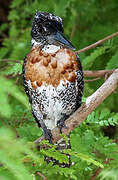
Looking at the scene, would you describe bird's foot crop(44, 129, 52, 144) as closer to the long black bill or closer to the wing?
the wing

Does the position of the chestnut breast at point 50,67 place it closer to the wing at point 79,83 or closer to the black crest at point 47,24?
the wing at point 79,83

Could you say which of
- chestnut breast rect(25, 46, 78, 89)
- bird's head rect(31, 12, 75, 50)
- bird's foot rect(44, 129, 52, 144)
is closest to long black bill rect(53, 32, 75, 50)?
bird's head rect(31, 12, 75, 50)

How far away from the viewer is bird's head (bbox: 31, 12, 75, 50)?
2.64 m

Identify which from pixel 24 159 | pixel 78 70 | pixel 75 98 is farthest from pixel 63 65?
pixel 24 159

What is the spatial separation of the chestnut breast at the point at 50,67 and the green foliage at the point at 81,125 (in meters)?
0.17

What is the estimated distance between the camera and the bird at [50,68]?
270 centimetres

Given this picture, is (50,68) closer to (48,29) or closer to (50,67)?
(50,67)

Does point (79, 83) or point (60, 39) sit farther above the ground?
point (60, 39)

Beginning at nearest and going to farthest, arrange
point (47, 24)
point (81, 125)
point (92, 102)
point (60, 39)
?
point (92, 102) → point (60, 39) → point (47, 24) → point (81, 125)

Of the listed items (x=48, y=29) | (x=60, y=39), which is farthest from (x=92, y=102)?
(x=48, y=29)

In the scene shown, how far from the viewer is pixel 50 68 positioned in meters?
2.81

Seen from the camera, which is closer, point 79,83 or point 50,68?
point 50,68

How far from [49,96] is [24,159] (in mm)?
1143

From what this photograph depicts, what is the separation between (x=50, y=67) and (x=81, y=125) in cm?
52
